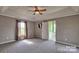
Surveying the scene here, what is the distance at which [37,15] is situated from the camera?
2.25 meters

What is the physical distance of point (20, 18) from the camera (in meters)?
2.30

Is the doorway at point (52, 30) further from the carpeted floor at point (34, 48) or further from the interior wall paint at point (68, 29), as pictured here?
the carpeted floor at point (34, 48)

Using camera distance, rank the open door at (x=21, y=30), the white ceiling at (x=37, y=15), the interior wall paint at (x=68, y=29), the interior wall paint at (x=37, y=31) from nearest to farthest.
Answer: the white ceiling at (x=37, y=15)
the interior wall paint at (x=68, y=29)
the open door at (x=21, y=30)
the interior wall paint at (x=37, y=31)

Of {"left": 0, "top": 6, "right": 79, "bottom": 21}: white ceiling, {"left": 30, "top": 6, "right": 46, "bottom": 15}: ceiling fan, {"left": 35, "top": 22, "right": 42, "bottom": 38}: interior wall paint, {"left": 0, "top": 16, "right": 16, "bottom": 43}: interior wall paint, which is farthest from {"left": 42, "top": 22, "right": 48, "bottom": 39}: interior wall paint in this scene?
{"left": 0, "top": 16, "right": 16, "bottom": 43}: interior wall paint

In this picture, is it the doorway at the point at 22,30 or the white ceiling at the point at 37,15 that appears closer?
the white ceiling at the point at 37,15

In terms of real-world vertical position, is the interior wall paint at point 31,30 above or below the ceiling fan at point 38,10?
below

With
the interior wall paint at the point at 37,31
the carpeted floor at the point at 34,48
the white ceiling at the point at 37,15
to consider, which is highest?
the white ceiling at the point at 37,15

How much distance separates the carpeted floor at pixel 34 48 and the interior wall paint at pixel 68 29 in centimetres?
17

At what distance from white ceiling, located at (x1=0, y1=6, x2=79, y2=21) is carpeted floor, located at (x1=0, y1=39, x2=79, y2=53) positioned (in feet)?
1.95

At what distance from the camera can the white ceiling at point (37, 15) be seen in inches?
79.6

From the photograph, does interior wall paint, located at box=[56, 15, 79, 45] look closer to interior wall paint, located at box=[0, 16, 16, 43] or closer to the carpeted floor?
the carpeted floor

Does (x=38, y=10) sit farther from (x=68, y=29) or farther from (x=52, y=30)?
(x=68, y=29)

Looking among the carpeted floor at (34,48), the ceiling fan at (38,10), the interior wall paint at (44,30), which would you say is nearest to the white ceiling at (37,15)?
the ceiling fan at (38,10)
